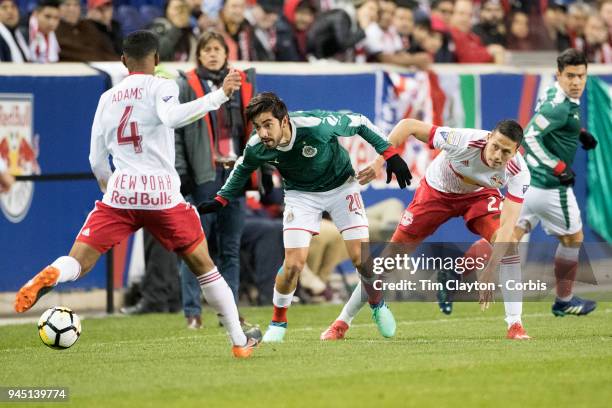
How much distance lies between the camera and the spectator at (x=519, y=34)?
22.8 m

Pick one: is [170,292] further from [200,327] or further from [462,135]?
[462,135]

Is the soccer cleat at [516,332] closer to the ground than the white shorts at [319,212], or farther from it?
closer to the ground

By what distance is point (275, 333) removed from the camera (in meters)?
11.5

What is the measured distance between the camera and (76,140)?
15.6 m

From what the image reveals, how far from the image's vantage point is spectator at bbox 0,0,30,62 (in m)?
16.1

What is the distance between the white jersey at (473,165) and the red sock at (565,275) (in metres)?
2.62

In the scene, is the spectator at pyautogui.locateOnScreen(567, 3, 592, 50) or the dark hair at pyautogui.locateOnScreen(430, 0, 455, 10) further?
the dark hair at pyautogui.locateOnScreen(430, 0, 455, 10)

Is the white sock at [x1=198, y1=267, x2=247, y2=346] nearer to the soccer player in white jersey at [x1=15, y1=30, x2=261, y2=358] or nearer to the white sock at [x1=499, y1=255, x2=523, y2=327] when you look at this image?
the soccer player in white jersey at [x1=15, y1=30, x2=261, y2=358]

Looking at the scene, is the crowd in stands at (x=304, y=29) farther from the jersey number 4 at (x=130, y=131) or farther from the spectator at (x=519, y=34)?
the jersey number 4 at (x=130, y=131)

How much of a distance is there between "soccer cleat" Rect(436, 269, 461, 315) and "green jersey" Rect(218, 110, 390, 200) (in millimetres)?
3422

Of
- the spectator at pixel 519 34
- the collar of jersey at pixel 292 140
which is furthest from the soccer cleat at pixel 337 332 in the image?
the spectator at pixel 519 34

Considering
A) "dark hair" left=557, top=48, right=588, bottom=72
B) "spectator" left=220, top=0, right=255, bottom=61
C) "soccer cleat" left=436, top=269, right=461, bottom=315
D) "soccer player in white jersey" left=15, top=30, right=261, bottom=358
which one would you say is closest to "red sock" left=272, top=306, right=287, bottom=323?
"soccer player in white jersey" left=15, top=30, right=261, bottom=358

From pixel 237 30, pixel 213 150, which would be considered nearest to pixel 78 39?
pixel 237 30

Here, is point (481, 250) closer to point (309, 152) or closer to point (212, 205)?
point (309, 152)
